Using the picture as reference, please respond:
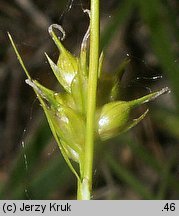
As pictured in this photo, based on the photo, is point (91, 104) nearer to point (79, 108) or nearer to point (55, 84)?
point (79, 108)

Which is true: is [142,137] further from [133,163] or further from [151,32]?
[151,32]

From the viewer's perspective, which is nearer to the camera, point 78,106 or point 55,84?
point 78,106

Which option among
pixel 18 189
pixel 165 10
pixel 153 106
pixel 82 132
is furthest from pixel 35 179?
pixel 82 132

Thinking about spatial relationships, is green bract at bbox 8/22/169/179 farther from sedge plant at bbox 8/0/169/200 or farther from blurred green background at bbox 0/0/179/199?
blurred green background at bbox 0/0/179/199

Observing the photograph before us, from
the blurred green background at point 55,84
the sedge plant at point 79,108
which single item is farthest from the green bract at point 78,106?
the blurred green background at point 55,84

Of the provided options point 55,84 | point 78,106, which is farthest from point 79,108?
point 55,84

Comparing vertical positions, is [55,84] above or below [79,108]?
above

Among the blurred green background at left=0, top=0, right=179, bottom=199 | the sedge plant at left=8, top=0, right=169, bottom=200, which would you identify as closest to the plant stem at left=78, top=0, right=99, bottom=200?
the sedge plant at left=8, top=0, right=169, bottom=200
